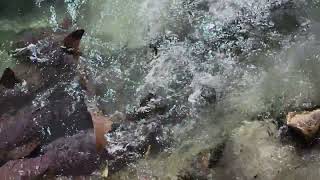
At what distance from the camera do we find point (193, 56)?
128 inches

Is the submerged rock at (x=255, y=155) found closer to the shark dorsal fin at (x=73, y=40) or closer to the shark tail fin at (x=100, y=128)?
the shark tail fin at (x=100, y=128)

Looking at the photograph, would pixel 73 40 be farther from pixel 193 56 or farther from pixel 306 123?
pixel 306 123

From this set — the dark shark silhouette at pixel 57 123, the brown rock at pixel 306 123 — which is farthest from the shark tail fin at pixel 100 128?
the brown rock at pixel 306 123

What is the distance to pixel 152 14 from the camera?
3625 mm

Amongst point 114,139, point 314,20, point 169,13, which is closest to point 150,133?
point 114,139

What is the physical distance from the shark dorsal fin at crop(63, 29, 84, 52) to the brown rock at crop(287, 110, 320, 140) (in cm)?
157

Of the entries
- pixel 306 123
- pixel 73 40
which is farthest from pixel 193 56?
pixel 306 123

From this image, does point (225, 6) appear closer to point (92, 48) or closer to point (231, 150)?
point (92, 48)

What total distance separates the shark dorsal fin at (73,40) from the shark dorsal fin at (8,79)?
1.44 feet

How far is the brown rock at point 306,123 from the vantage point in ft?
8.54

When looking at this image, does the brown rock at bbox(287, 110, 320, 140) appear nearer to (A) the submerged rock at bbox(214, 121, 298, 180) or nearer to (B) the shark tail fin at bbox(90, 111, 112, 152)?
(A) the submerged rock at bbox(214, 121, 298, 180)

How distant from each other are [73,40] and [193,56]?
88 cm

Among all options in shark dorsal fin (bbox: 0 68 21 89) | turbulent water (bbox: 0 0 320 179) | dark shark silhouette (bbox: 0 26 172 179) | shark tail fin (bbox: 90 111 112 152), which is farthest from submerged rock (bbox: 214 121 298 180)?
shark dorsal fin (bbox: 0 68 21 89)

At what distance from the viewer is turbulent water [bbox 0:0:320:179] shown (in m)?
2.84
